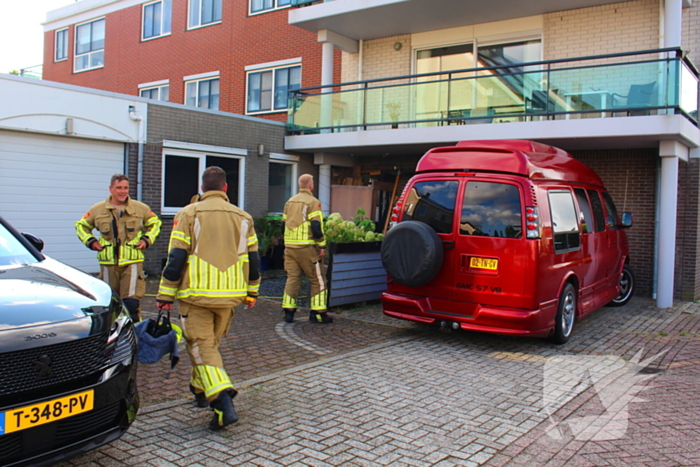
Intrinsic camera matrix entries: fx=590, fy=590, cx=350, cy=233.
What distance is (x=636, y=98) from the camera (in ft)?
33.0

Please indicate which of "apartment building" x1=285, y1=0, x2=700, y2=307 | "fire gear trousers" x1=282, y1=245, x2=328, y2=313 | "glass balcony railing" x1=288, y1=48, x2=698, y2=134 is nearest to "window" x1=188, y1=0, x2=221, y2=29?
"apartment building" x1=285, y1=0, x2=700, y2=307

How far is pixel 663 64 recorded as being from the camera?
9891 millimetres

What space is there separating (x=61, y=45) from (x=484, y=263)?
24836 mm

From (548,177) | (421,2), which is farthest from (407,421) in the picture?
(421,2)

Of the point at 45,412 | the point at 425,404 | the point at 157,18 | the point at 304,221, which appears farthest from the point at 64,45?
the point at 45,412

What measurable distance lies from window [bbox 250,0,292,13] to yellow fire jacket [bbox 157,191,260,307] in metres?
15.2

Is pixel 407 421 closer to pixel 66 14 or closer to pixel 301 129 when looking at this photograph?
pixel 301 129

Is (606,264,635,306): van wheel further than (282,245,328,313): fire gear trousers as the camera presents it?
Yes

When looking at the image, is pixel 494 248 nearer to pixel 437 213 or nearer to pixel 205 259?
pixel 437 213

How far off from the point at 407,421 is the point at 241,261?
1.75 meters

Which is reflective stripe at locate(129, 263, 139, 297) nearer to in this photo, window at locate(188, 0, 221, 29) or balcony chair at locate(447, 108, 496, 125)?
balcony chair at locate(447, 108, 496, 125)

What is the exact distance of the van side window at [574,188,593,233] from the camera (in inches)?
309

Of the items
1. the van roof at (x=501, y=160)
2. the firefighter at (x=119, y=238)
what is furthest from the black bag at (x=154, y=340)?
the van roof at (x=501, y=160)

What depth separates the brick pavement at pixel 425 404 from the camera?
12.9 feet
